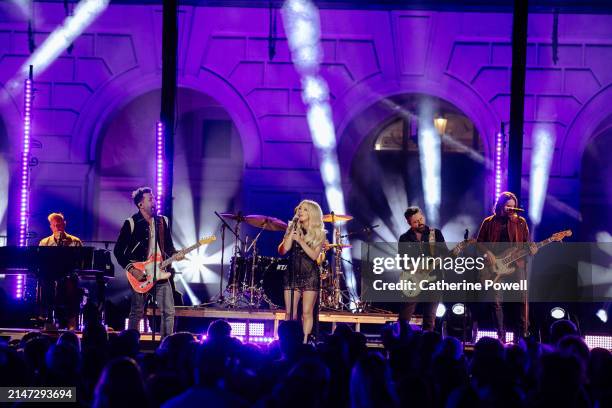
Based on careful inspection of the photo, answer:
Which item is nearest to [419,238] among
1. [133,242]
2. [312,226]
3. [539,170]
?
[312,226]

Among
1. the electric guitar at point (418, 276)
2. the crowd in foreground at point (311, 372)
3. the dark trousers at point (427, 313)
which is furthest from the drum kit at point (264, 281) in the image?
the crowd in foreground at point (311, 372)

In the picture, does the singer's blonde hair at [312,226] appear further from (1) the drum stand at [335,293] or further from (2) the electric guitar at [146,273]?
(1) the drum stand at [335,293]

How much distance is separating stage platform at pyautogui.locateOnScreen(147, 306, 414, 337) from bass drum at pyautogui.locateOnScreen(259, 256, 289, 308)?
0.60m

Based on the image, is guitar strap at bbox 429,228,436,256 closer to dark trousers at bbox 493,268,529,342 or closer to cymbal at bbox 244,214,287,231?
dark trousers at bbox 493,268,529,342

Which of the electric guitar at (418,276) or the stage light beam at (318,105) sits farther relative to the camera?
the stage light beam at (318,105)

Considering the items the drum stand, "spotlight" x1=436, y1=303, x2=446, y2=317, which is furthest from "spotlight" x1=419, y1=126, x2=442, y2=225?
"spotlight" x1=436, y1=303, x2=446, y2=317

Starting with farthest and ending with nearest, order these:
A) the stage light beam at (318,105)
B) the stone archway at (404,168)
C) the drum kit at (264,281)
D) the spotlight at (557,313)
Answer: the stone archway at (404,168), the stage light beam at (318,105), the drum kit at (264,281), the spotlight at (557,313)

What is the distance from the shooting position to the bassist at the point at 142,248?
11.1m

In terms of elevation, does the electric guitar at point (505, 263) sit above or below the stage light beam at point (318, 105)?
below

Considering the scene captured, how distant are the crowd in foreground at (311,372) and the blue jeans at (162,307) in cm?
306

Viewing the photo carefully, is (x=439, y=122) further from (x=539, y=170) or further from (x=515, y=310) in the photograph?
(x=515, y=310)

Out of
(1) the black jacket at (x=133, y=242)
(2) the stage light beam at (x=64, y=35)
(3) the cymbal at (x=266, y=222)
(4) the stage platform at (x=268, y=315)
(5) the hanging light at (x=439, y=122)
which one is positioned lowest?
A: (4) the stage platform at (x=268, y=315)

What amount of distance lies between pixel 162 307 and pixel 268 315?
2.27 meters

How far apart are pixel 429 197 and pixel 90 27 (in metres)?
7.88
